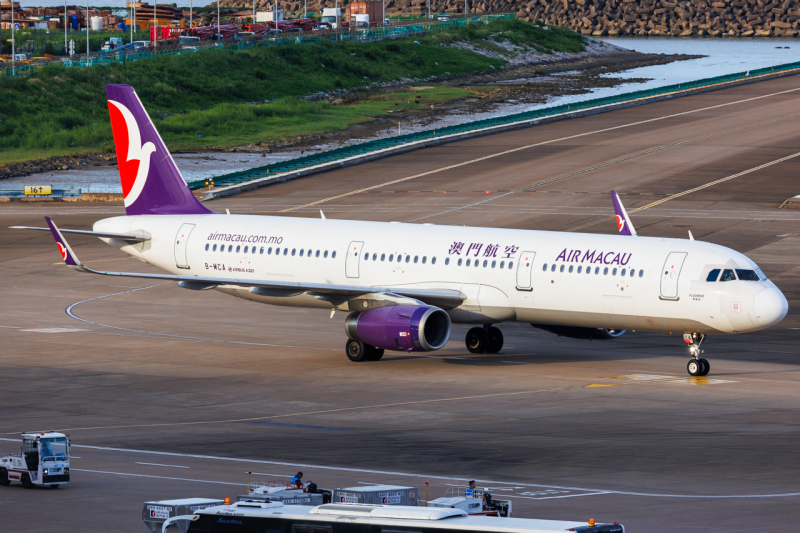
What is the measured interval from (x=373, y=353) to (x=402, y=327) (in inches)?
139

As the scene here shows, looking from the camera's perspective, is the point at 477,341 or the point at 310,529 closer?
the point at 310,529

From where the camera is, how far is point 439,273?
4406 centimetres

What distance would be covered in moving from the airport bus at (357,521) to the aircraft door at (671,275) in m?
23.7

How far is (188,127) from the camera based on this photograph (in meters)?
122

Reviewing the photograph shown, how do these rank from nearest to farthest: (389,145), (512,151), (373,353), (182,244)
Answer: (373,353)
(182,244)
(512,151)
(389,145)

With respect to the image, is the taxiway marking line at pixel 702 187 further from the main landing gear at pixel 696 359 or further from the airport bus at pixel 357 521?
the airport bus at pixel 357 521

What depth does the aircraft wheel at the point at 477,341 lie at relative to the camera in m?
46.0

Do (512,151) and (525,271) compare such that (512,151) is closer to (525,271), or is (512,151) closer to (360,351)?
(360,351)

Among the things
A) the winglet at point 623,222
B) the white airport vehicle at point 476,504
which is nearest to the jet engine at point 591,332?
the winglet at point 623,222

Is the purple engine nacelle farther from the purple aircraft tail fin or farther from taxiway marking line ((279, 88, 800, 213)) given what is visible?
taxiway marking line ((279, 88, 800, 213))

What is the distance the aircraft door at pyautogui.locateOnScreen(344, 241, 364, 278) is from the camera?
4588 centimetres

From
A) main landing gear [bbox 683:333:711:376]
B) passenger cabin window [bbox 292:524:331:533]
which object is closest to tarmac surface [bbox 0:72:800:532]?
main landing gear [bbox 683:333:711:376]

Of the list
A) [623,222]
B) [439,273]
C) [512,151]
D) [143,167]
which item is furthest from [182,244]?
[512,151]

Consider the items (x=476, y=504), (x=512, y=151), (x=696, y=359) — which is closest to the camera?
(x=476, y=504)
